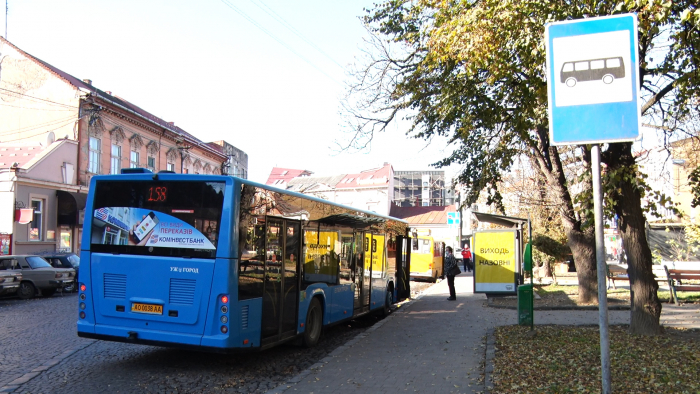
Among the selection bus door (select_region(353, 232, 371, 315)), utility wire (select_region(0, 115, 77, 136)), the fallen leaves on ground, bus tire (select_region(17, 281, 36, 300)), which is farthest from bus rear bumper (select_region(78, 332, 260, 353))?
utility wire (select_region(0, 115, 77, 136))

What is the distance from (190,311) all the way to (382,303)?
7884mm

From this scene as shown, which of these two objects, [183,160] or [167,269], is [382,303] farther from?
[183,160]

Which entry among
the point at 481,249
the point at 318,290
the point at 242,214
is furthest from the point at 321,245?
the point at 481,249

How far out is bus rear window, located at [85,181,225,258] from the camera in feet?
24.7

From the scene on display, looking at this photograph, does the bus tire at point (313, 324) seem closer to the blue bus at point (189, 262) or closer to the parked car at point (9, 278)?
the blue bus at point (189, 262)

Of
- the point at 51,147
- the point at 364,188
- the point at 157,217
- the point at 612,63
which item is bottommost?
the point at 157,217

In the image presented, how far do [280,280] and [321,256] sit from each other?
168 centimetres

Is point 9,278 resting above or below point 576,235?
below

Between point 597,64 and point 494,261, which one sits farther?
point 494,261

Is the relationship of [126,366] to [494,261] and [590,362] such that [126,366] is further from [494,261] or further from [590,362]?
[494,261]

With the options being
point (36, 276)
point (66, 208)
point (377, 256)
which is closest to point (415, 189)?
point (66, 208)

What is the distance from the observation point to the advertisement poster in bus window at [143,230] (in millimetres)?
7566

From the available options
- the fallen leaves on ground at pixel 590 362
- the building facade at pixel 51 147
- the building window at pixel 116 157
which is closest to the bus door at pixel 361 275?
the fallen leaves on ground at pixel 590 362

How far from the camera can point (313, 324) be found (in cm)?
1008
